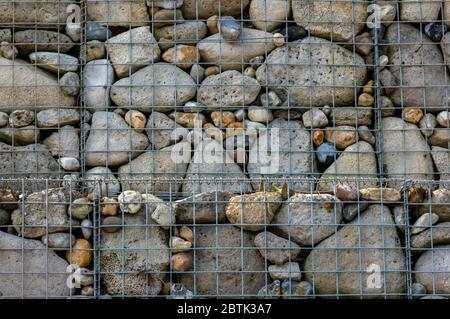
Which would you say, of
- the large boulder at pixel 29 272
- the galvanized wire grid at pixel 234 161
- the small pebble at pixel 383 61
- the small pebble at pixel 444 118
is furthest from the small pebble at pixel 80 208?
the small pebble at pixel 444 118

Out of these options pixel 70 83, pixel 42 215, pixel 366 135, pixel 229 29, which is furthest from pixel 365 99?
pixel 42 215

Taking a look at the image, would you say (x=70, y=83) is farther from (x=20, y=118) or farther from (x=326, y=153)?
(x=326, y=153)

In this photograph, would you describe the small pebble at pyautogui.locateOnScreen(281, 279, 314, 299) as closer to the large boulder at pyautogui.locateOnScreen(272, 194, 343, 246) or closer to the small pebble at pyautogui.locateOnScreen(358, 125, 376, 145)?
the large boulder at pyautogui.locateOnScreen(272, 194, 343, 246)

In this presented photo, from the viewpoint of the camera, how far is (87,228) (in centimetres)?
586

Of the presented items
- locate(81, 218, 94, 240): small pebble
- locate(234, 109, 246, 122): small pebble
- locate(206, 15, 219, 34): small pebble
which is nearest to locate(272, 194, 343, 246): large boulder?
locate(234, 109, 246, 122): small pebble

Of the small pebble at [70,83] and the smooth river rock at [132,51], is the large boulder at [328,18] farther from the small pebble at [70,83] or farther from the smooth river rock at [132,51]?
the small pebble at [70,83]

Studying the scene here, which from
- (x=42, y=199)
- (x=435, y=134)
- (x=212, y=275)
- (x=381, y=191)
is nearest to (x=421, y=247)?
(x=381, y=191)

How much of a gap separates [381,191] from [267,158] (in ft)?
2.81

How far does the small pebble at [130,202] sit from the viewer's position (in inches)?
230

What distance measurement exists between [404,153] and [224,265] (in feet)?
5.20

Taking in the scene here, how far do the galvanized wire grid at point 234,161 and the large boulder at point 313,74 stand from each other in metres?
0.01

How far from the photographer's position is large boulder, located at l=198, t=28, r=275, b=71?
20.7ft

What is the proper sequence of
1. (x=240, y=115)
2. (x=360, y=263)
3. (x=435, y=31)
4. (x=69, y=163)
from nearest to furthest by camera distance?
(x=360, y=263) → (x=69, y=163) → (x=240, y=115) → (x=435, y=31)

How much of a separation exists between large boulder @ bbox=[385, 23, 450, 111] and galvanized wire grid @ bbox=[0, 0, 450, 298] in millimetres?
11
